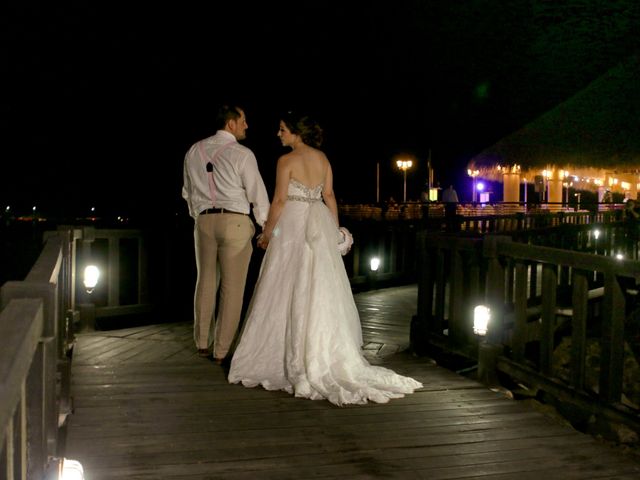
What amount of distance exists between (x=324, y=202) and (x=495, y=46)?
1687cm

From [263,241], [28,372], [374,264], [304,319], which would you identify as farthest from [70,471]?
[374,264]

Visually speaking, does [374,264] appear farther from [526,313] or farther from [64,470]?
[64,470]

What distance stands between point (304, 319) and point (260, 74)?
73.8 ft

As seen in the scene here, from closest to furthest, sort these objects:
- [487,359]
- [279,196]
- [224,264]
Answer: [279,196]
[487,359]
[224,264]

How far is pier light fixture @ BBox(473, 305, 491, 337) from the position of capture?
5164 millimetres

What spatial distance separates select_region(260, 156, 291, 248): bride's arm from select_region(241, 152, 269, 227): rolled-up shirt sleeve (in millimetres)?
217

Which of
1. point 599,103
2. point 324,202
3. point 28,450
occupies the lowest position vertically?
point 28,450

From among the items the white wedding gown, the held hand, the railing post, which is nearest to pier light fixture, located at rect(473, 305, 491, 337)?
the white wedding gown

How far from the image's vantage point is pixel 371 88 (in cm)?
3297

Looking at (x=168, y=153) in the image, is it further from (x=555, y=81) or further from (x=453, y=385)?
(x=453, y=385)

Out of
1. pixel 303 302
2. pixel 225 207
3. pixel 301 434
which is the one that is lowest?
pixel 301 434

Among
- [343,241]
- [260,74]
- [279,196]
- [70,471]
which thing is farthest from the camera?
[260,74]

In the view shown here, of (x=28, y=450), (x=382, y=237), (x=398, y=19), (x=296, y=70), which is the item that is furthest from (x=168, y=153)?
(x=28, y=450)

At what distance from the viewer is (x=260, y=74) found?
26.1m
